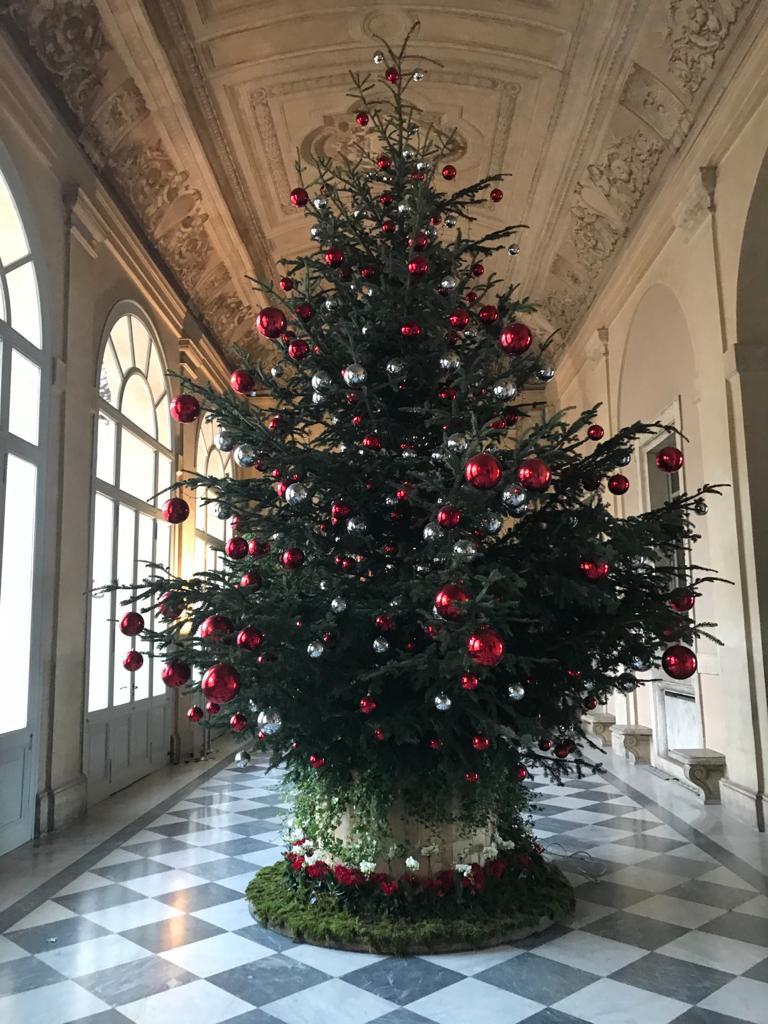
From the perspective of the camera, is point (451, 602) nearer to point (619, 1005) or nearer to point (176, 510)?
point (176, 510)

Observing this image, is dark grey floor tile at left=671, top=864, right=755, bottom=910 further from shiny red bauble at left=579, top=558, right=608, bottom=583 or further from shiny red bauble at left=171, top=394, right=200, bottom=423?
shiny red bauble at left=171, top=394, right=200, bottom=423

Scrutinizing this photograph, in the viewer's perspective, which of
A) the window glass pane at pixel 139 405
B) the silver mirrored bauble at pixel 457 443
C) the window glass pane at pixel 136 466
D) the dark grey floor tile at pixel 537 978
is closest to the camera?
the dark grey floor tile at pixel 537 978

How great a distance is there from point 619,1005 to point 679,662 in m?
1.43

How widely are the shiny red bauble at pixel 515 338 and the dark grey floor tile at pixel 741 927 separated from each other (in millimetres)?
2935

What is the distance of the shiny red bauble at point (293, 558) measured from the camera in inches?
157

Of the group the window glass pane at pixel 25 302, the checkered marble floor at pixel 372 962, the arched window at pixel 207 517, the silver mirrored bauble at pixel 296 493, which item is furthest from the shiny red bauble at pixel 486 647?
the arched window at pixel 207 517

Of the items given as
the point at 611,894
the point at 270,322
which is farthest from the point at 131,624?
the point at 611,894

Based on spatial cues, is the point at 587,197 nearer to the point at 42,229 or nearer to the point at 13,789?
the point at 42,229

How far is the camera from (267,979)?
3387 mm

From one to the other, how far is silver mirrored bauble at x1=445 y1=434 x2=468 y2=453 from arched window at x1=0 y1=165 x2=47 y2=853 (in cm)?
356

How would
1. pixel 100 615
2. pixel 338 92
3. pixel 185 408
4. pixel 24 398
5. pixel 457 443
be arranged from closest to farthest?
pixel 457 443 → pixel 185 408 → pixel 24 398 → pixel 100 615 → pixel 338 92

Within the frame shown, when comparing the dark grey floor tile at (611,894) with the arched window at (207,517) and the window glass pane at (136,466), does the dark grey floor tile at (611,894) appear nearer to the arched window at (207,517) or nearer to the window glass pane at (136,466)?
the window glass pane at (136,466)

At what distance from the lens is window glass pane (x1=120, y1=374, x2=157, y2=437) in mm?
8742

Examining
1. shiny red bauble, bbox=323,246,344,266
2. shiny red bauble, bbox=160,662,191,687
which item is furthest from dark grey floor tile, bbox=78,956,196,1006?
shiny red bauble, bbox=323,246,344,266
